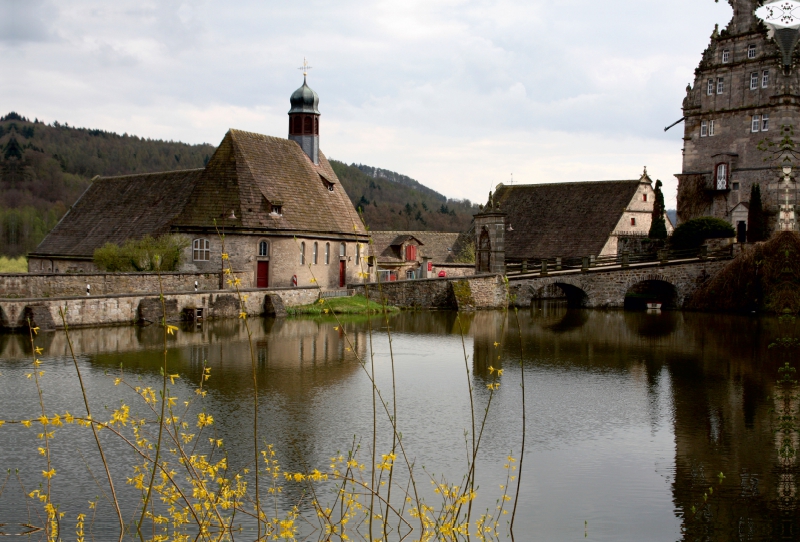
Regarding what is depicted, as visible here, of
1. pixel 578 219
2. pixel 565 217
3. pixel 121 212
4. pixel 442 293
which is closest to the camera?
pixel 442 293

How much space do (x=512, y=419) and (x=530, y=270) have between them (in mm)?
26474

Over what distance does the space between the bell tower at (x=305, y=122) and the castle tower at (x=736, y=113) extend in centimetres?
2149

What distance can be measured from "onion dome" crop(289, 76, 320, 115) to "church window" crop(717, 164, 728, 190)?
22.2 meters

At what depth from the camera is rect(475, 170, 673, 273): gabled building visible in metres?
48.3

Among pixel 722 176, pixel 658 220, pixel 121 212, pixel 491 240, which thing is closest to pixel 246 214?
pixel 121 212

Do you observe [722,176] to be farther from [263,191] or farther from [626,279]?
[263,191]

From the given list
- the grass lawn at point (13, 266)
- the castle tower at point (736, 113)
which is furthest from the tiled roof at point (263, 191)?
the castle tower at point (736, 113)

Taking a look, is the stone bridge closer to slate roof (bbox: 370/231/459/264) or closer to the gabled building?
the gabled building

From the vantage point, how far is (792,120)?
45281mm

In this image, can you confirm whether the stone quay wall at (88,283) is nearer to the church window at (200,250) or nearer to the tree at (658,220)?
the church window at (200,250)

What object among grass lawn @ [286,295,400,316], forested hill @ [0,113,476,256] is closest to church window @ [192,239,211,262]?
grass lawn @ [286,295,400,316]

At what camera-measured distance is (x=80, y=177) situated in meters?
100

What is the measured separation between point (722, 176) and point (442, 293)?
19.9 meters

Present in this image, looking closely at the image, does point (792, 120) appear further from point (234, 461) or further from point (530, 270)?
point (234, 461)
